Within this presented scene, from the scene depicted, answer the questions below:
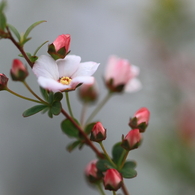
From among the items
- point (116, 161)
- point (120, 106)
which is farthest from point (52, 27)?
point (116, 161)

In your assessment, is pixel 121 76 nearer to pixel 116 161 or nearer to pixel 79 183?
pixel 116 161

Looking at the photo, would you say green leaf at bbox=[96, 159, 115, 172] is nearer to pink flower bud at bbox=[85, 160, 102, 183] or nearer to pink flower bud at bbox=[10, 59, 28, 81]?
pink flower bud at bbox=[85, 160, 102, 183]

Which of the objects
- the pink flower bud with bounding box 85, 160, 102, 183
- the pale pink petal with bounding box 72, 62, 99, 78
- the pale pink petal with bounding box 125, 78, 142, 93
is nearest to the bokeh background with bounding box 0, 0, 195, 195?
the pale pink petal with bounding box 125, 78, 142, 93

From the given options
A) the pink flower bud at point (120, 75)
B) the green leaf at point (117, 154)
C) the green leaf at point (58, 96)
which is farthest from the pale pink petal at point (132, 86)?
the green leaf at point (58, 96)

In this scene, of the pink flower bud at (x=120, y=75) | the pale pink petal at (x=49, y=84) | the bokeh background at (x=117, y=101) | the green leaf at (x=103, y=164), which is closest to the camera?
the pale pink petal at (x=49, y=84)

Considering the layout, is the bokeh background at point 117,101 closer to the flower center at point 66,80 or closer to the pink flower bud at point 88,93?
the pink flower bud at point 88,93

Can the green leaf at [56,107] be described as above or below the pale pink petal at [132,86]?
above
